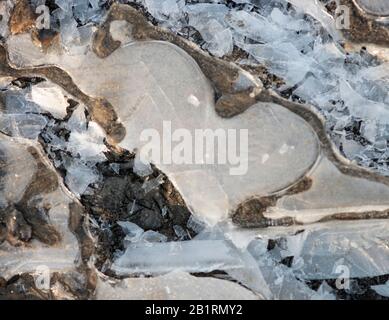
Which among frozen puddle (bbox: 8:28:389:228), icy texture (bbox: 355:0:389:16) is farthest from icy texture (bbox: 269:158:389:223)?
icy texture (bbox: 355:0:389:16)

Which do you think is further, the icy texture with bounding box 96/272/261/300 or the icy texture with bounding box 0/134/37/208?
the icy texture with bounding box 0/134/37/208

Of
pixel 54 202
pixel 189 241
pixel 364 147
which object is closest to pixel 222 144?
pixel 189 241

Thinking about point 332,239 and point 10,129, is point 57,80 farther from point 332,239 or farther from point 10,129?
point 332,239

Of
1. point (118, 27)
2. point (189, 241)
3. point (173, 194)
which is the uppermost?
point (118, 27)

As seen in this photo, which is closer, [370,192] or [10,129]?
[370,192]

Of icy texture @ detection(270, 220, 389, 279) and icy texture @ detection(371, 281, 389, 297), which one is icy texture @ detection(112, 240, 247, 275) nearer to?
icy texture @ detection(270, 220, 389, 279)

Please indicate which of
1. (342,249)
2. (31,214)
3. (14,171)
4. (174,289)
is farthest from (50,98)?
(342,249)

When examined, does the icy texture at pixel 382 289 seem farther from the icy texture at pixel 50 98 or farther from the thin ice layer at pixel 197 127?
the icy texture at pixel 50 98
